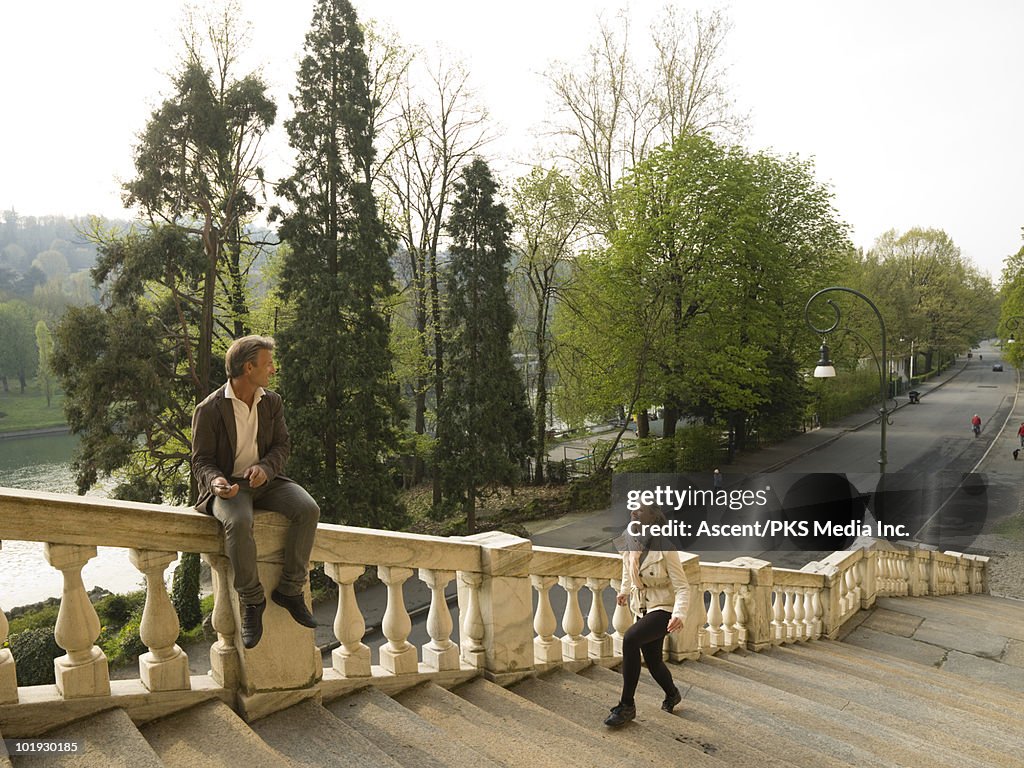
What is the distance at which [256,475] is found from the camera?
11.0ft

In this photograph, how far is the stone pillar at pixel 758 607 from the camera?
7418mm

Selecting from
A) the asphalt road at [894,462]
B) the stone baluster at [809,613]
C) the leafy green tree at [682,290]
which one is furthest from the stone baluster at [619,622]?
the leafy green tree at [682,290]

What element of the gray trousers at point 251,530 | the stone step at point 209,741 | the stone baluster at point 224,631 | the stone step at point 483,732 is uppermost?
the gray trousers at point 251,530

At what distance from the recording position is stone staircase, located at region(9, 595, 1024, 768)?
3.05 m

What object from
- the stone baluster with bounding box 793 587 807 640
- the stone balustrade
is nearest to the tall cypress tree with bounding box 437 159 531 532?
the stone baluster with bounding box 793 587 807 640

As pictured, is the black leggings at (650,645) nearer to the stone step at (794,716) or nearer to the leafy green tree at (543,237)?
the stone step at (794,716)

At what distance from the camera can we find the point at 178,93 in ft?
56.2

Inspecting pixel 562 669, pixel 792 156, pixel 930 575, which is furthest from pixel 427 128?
pixel 562 669

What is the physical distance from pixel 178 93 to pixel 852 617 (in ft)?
59.6

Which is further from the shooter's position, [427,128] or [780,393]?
[780,393]

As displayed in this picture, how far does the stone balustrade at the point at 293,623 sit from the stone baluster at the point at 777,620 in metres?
1.88

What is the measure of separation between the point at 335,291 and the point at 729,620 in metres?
13.3

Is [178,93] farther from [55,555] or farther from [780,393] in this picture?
[780,393]

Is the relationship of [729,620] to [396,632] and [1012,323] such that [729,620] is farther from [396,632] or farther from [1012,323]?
[1012,323]
